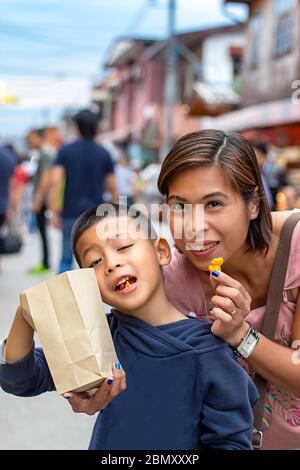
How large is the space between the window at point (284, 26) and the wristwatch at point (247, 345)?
1495 centimetres

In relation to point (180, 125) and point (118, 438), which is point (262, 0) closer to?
point (180, 125)

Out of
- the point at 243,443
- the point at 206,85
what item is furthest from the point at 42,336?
the point at 206,85

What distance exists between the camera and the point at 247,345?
1.66 meters

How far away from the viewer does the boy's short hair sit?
173cm

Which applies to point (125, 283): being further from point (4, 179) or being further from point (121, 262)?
point (4, 179)

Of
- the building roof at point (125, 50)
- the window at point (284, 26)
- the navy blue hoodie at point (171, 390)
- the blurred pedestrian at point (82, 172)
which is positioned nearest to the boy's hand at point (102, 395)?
the navy blue hoodie at point (171, 390)

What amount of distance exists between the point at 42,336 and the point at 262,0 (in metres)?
17.6

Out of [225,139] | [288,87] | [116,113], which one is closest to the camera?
[225,139]

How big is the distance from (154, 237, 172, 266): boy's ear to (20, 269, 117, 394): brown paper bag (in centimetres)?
29

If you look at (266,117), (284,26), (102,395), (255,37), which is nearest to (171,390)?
(102,395)

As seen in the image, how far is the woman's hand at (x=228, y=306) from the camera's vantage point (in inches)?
61.6

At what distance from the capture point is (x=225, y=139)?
1811 millimetres

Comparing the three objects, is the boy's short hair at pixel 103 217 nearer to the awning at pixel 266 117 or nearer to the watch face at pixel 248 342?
the watch face at pixel 248 342

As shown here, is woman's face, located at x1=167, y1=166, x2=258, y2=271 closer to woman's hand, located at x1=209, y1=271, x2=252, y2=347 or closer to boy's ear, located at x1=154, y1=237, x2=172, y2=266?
boy's ear, located at x1=154, y1=237, x2=172, y2=266
